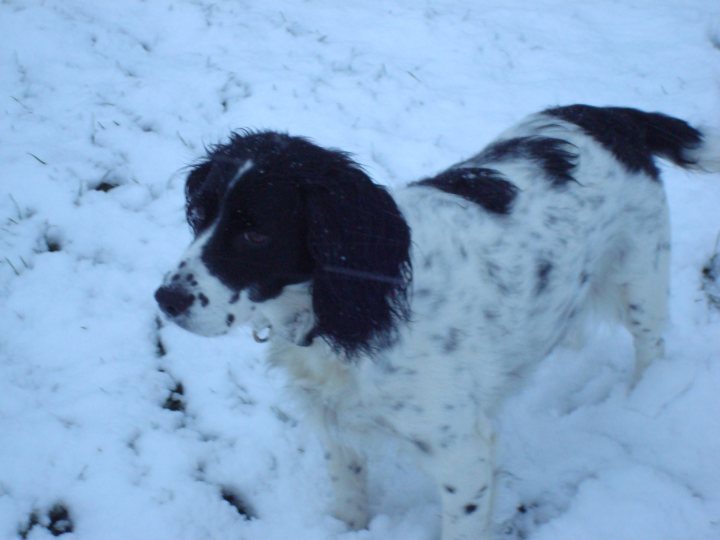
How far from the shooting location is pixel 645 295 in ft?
9.72

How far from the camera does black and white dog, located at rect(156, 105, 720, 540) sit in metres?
2.00

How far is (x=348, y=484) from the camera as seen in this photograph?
2.58m

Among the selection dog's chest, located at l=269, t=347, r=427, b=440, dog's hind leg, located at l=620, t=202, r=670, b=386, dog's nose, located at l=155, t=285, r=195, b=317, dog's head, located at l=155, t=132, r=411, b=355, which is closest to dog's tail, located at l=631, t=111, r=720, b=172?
dog's hind leg, located at l=620, t=202, r=670, b=386

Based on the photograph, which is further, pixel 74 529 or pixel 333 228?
pixel 74 529

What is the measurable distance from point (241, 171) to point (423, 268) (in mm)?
682

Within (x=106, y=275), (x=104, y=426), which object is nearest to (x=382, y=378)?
(x=104, y=426)

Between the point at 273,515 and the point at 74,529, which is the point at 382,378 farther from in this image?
the point at 74,529

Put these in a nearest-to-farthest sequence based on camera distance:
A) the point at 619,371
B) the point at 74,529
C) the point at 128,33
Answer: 1. the point at 74,529
2. the point at 619,371
3. the point at 128,33

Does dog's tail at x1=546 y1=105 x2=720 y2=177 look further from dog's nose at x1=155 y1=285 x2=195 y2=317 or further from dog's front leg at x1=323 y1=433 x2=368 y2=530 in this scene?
dog's nose at x1=155 y1=285 x2=195 y2=317

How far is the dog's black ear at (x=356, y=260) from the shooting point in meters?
2.00

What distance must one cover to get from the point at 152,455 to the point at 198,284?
116 centimetres

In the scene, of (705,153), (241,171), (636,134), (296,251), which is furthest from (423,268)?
(705,153)

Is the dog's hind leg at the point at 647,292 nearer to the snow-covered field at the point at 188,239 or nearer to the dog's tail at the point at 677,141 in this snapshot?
the snow-covered field at the point at 188,239

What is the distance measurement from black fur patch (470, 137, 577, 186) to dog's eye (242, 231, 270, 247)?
1127mm
